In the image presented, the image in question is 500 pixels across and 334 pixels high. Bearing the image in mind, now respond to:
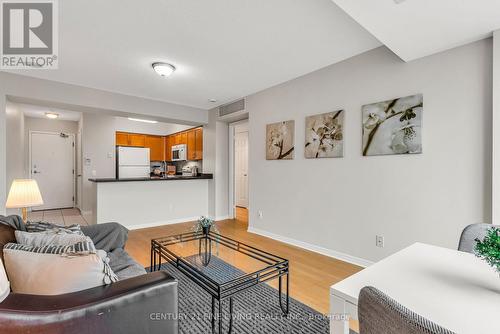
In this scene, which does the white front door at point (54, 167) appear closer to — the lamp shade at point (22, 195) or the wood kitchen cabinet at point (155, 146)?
the wood kitchen cabinet at point (155, 146)

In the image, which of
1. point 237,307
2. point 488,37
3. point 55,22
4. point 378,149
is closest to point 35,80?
point 55,22

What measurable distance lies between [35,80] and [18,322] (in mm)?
3762

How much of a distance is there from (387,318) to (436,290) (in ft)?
1.68

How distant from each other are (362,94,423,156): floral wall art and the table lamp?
138 inches

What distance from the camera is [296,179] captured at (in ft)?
11.2

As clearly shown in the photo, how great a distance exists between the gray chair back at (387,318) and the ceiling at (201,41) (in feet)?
6.74

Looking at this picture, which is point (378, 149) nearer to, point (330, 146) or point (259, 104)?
point (330, 146)

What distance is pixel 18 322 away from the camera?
0.79 meters

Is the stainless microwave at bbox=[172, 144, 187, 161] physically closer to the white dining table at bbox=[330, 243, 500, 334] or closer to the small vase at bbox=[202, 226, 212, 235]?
the small vase at bbox=[202, 226, 212, 235]

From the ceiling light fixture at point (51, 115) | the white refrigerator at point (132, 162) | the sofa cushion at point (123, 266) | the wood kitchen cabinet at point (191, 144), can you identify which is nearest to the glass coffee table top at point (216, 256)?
the sofa cushion at point (123, 266)

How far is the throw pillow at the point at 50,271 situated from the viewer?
0.98 metres

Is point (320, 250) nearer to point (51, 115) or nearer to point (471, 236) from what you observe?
point (471, 236)

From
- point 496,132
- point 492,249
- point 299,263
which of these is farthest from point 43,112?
point 496,132

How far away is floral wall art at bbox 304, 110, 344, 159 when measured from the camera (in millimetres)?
2893
